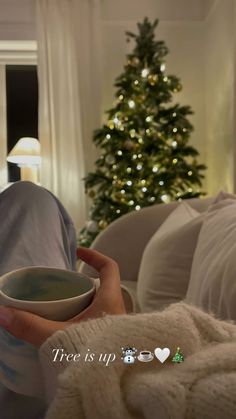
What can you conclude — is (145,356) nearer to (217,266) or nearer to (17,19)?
(217,266)

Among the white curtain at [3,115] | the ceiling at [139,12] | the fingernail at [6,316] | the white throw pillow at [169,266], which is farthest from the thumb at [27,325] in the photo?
the white curtain at [3,115]

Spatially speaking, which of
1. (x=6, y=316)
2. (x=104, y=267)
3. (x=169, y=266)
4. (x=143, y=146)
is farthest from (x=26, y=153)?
(x=6, y=316)

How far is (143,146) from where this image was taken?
330 centimetres

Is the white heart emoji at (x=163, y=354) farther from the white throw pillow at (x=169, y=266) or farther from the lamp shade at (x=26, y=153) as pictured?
the lamp shade at (x=26, y=153)

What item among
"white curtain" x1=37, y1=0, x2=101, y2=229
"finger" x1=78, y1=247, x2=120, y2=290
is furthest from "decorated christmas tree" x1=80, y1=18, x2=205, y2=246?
"finger" x1=78, y1=247, x2=120, y2=290

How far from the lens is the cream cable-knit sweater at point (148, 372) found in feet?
1.14

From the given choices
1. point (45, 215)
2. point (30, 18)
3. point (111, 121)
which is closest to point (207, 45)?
point (111, 121)

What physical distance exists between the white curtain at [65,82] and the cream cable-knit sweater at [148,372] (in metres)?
3.51

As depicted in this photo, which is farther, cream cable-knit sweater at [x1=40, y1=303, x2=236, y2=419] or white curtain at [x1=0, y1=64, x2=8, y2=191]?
white curtain at [x1=0, y1=64, x2=8, y2=191]

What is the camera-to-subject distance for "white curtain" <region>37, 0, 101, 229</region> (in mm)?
3881

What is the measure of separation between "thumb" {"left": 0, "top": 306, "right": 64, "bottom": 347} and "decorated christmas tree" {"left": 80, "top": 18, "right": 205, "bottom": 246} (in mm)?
2790

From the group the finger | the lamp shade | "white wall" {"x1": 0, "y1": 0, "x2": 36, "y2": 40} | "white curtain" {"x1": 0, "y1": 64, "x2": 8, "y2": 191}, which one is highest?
"white wall" {"x1": 0, "y1": 0, "x2": 36, "y2": 40}

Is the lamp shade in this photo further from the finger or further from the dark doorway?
the finger

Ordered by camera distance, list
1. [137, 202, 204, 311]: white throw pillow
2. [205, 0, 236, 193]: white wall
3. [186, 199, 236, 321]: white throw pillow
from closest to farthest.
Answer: [186, 199, 236, 321]: white throw pillow
[137, 202, 204, 311]: white throw pillow
[205, 0, 236, 193]: white wall
